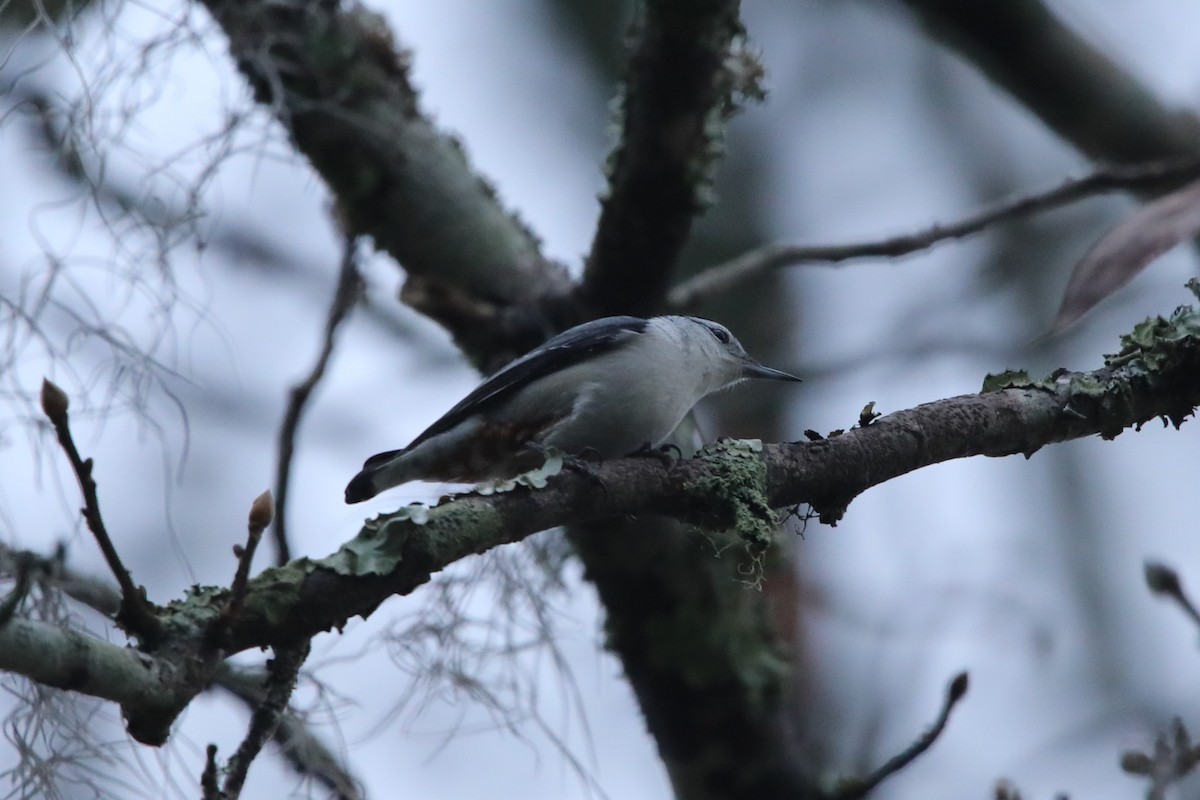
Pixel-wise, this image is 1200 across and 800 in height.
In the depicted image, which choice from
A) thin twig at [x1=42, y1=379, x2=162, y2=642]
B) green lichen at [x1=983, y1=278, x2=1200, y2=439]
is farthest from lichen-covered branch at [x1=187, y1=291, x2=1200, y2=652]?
thin twig at [x1=42, y1=379, x2=162, y2=642]

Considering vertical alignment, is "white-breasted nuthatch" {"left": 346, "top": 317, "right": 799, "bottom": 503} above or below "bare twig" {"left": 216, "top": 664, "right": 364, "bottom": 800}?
above

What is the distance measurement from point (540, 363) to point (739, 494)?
1.33 m

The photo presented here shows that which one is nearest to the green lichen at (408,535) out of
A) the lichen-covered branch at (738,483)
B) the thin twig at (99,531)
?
the lichen-covered branch at (738,483)

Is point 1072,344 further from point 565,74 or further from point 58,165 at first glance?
point 58,165

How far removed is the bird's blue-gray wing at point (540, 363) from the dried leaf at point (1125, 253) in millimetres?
1403

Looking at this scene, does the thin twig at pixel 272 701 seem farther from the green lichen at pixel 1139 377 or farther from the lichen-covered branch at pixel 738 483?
the green lichen at pixel 1139 377

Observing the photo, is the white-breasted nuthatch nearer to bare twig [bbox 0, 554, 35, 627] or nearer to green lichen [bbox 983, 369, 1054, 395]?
green lichen [bbox 983, 369, 1054, 395]

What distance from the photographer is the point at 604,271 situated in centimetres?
366

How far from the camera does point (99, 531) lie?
152 cm

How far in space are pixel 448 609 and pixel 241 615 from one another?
1670 mm

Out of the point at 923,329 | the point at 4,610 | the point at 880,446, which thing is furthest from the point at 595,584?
the point at 923,329

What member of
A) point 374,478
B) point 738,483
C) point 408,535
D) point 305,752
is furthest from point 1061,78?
point 305,752

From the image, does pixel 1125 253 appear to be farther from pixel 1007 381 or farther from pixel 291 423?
pixel 291 423

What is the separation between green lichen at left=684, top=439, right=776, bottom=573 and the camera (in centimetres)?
226
